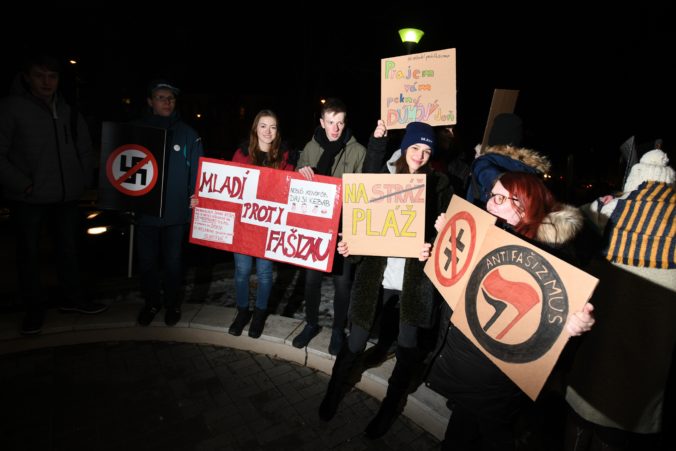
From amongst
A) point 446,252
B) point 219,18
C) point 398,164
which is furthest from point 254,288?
point 219,18

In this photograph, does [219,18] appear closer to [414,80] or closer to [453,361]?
[414,80]

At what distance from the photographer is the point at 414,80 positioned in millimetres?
3434

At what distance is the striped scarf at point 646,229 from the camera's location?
6.66 ft

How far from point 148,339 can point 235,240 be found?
141 centimetres

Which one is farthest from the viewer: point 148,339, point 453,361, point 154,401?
point 148,339

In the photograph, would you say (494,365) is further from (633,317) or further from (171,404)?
(171,404)

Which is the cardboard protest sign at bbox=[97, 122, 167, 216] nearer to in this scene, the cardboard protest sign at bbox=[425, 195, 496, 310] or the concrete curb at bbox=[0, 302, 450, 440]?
the concrete curb at bbox=[0, 302, 450, 440]

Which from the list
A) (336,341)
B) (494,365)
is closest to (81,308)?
(336,341)

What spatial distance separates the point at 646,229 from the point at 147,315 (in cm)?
411

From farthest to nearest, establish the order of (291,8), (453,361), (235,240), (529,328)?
1. (291,8)
2. (235,240)
3. (453,361)
4. (529,328)

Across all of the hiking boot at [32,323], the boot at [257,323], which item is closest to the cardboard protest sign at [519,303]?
the boot at [257,323]

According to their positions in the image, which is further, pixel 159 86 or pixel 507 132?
pixel 159 86

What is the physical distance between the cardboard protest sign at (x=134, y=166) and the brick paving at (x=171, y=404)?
142cm

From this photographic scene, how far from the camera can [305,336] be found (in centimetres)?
351
